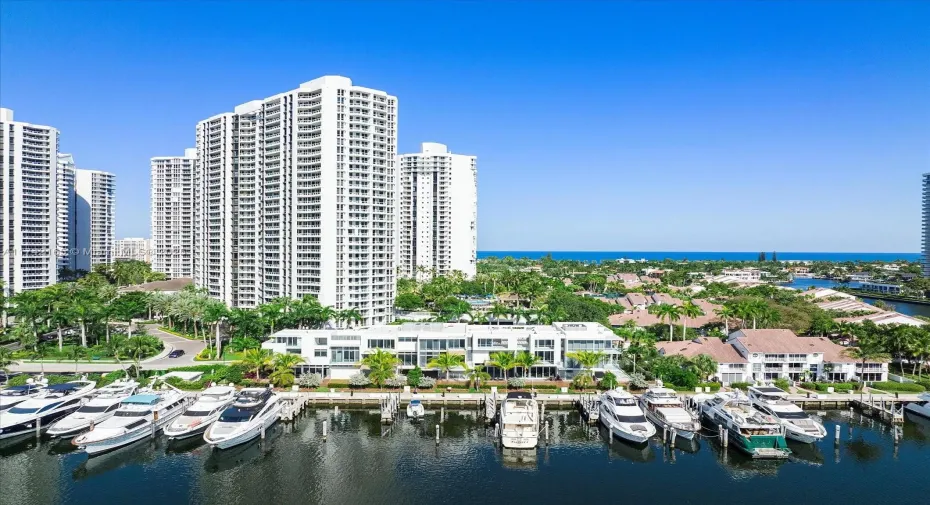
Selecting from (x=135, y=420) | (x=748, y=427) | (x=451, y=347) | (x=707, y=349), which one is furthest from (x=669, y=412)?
(x=135, y=420)

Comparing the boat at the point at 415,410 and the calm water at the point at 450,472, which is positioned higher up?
the boat at the point at 415,410

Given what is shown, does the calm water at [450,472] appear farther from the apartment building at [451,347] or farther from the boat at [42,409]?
the apartment building at [451,347]

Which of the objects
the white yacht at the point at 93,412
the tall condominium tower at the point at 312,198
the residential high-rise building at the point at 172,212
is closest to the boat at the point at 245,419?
the white yacht at the point at 93,412

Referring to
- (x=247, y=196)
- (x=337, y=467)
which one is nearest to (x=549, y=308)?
(x=247, y=196)

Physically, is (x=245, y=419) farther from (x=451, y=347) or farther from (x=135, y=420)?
(x=451, y=347)

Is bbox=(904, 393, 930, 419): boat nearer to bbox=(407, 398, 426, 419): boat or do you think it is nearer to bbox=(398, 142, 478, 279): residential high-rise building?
bbox=(407, 398, 426, 419): boat

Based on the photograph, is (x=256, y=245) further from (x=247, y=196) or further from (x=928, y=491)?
(x=928, y=491)
